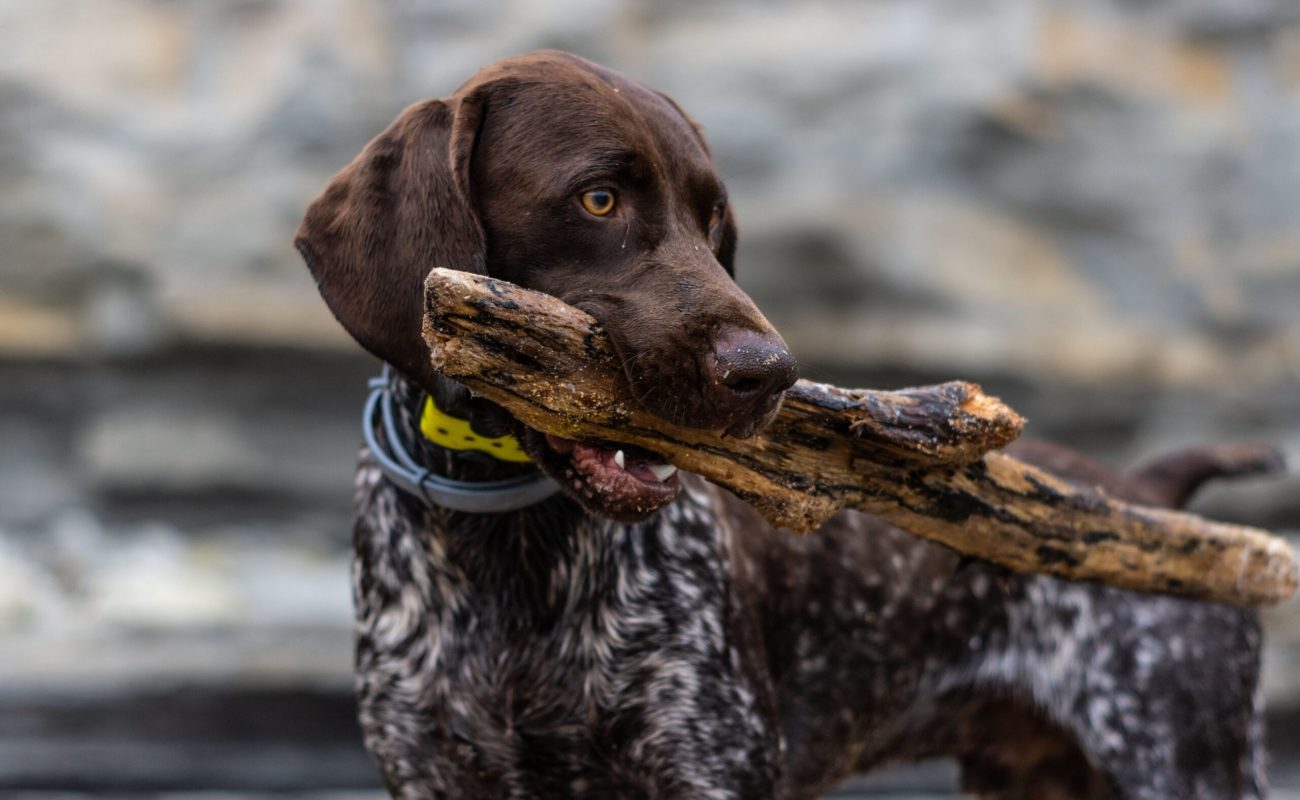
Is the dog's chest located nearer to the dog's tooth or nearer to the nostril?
the dog's tooth

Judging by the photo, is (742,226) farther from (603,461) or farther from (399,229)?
(603,461)

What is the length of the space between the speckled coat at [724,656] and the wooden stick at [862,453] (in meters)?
0.15

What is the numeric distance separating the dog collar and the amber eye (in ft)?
1.32

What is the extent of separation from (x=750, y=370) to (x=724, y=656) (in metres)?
0.84

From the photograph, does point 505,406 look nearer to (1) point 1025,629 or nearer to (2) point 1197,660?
(1) point 1025,629

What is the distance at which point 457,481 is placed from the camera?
2.55 metres

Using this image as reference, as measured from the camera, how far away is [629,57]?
528 centimetres

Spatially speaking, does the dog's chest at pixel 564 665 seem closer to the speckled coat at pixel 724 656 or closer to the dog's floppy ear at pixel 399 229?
the speckled coat at pixel 724 656

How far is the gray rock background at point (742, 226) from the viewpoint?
204 inches

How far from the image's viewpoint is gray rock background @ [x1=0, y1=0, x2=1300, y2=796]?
17.0 ft

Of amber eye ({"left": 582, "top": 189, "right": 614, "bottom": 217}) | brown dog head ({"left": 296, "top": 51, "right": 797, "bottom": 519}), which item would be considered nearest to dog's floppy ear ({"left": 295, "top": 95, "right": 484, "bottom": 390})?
brown dog head ({"left": 296, "top": 51, "right": 797, "bottom": 519})

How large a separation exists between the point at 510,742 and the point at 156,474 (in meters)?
3.06

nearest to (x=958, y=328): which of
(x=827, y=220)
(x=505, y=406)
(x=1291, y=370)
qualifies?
(x=827, y=220)

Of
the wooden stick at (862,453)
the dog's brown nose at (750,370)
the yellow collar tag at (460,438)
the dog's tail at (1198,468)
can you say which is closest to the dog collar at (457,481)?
the yellow collar tag at (460,438)
